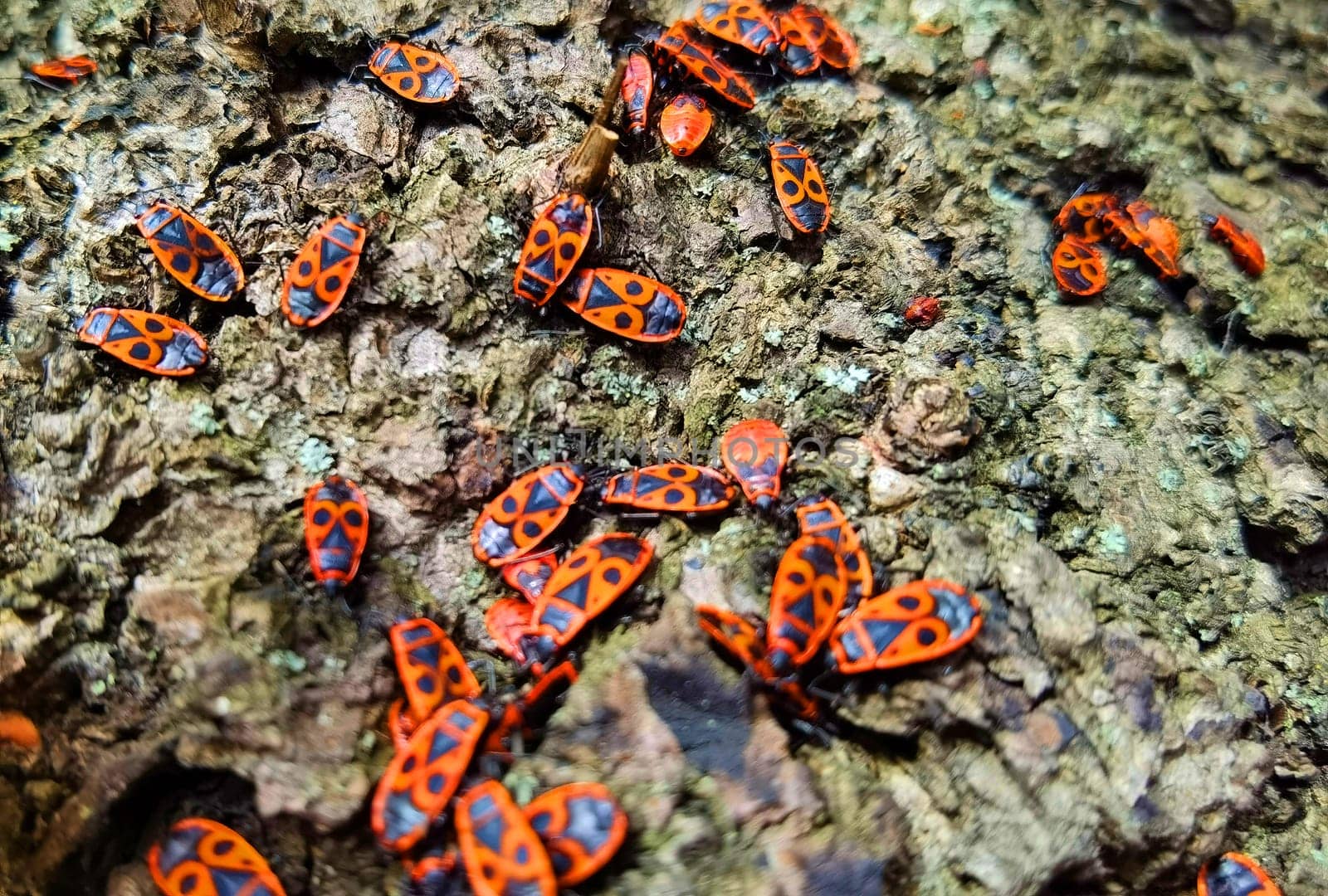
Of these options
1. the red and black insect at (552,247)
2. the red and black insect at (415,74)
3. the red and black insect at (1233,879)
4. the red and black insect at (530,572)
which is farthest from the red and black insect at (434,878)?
the red and black insect at (415,74)

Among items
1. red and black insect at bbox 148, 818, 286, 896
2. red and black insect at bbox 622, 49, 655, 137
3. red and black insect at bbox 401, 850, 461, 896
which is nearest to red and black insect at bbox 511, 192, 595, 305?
red and black insect at bbox 622, 49, 655, 137

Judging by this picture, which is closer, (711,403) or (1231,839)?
(1231,839)

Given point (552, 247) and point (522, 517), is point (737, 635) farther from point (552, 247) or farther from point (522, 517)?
point (552, 247)

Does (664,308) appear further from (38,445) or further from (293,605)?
(38,445)

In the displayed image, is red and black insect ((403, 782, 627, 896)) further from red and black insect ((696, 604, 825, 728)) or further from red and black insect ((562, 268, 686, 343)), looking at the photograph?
red and black insect ((562, 268, 686, 343))

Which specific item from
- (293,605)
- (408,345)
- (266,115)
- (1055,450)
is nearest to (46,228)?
(266,115)

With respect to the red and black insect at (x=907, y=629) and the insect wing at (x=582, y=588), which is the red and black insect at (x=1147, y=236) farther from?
the insect wing at (x=582, y=588)
